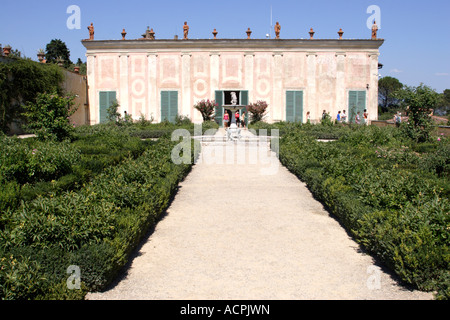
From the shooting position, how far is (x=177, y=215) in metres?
7.27

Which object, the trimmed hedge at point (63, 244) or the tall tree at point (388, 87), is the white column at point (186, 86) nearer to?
the trimmed hedge at point (63, 244)

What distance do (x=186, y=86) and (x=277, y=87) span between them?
4.93m

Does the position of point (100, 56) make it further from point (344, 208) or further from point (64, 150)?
point (344, 208)

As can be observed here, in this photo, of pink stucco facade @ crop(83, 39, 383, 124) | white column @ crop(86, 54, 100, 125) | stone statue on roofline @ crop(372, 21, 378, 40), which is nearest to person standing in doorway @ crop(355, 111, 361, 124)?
pink stucco facade @ crop(83, 39, 383, 124)

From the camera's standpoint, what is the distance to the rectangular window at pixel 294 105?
2447 centimetres

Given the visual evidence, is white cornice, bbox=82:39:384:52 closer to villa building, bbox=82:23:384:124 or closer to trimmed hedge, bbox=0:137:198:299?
villa building, bbox=82:23:384:124

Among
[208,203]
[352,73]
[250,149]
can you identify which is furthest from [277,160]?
[352,73]

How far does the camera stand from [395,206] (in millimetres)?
5879

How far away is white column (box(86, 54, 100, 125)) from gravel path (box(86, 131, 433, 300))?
17.7 meters

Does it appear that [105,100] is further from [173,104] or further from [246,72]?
[246,72]

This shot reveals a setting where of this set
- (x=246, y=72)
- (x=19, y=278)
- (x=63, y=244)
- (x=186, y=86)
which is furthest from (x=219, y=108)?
(x=19, y=278)

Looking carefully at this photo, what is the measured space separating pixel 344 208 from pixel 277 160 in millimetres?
6599

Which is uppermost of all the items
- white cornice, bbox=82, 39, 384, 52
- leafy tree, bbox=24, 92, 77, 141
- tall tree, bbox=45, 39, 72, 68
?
tall tree, bbox=45, 39, 72, 68

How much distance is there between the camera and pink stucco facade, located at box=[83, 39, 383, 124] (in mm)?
24375
